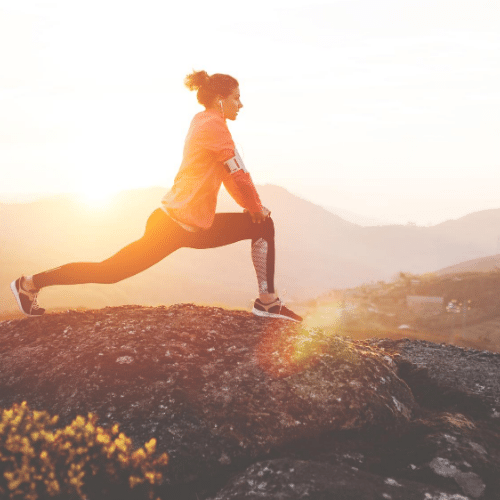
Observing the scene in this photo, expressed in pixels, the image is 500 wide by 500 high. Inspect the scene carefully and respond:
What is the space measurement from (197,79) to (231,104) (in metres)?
0.40

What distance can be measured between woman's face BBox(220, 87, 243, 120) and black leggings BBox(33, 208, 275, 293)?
37.9 inches

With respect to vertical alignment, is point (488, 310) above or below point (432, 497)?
below

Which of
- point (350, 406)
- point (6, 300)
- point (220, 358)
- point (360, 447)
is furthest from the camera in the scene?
point (6, 300)

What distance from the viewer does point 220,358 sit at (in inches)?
179

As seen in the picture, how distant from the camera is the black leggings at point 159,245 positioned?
15.9 feet

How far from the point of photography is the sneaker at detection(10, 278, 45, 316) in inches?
207

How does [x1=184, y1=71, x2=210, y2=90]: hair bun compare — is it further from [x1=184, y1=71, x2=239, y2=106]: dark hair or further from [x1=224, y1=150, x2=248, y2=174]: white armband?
[x1=224, y1=150, x2=248, y2=174]: white armband

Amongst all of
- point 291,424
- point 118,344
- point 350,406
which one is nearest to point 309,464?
point 291,424

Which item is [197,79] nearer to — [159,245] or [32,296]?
[159,245]

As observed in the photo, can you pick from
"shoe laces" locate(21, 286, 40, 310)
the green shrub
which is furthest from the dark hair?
the green shrub

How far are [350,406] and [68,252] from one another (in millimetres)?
135235

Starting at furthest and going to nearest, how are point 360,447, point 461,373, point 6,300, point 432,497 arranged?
point 6,300, point 461,373, point 360,447, point 432,497

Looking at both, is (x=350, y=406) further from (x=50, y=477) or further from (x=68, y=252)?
(x=68, y=252)

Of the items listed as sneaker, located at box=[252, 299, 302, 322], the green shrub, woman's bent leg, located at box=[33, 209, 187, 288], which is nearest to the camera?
the green shrub
